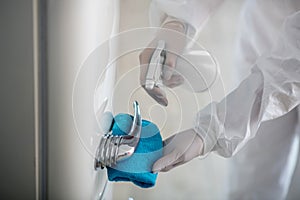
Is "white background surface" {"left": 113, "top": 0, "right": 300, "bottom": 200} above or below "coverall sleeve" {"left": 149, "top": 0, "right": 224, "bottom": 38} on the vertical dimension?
below

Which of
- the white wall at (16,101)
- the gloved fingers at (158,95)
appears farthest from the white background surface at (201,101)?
the white wall at (16,101)

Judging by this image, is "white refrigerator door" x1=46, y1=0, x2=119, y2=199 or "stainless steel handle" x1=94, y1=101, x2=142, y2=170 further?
"stainless steel handle" x1=94, y1=101, x2=142, y2=170

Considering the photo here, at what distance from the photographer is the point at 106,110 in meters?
0.60

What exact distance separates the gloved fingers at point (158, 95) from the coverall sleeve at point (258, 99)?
0.23 ft

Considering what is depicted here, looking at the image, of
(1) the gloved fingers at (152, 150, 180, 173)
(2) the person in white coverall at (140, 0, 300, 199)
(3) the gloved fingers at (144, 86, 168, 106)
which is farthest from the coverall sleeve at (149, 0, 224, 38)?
(1) the gloved fingers at (152, 150, 180, 173)

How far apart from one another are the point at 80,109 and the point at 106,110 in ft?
0.24

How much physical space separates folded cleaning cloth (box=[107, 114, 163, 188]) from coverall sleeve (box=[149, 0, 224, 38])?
0.19 meters

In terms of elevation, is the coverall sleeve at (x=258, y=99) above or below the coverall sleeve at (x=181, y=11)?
below

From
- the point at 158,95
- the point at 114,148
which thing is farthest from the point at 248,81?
the point at 114,148

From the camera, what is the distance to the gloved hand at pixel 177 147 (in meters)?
0.64

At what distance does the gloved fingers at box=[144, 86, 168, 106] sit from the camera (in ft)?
2.04

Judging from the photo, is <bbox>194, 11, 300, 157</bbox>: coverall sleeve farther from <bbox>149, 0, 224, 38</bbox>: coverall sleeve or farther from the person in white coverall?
<bbox>149, 0, 224, 38</bbox>: coverall sleeve

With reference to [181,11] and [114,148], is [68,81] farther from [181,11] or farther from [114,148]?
[181,11]

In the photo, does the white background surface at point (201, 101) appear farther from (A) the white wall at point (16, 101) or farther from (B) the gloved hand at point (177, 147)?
(A) the white wall at point (16, 101)
